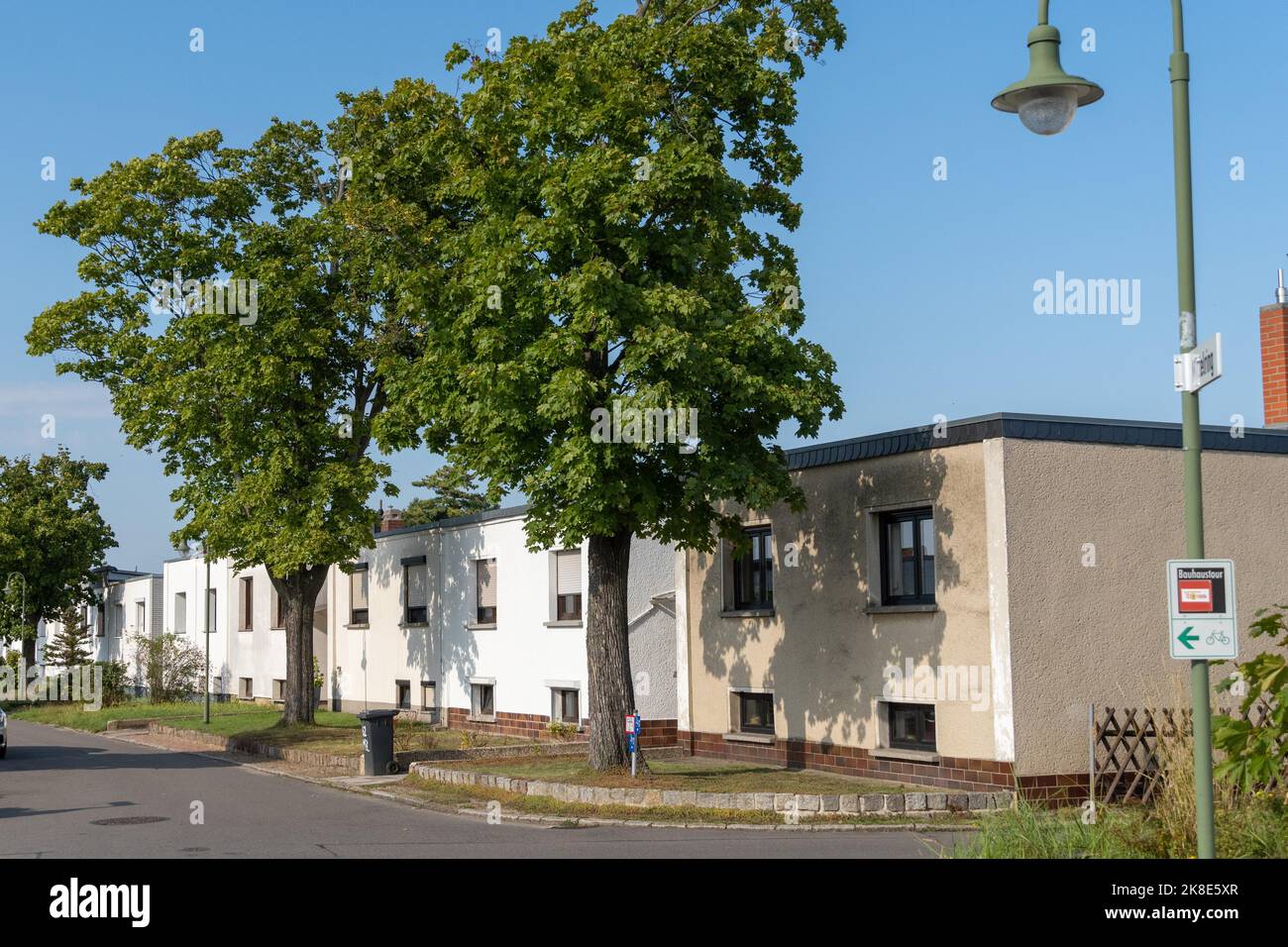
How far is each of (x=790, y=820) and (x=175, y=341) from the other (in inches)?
800

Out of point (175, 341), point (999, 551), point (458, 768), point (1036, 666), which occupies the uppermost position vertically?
point (175, 341)

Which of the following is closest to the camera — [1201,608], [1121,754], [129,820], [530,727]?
[1201,608]

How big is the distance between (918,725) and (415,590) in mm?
17935

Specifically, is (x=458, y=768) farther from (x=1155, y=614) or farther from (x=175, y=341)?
(x=175, y=341)

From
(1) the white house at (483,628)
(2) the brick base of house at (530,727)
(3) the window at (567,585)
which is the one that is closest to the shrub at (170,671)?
(1) the white house at (483,628)

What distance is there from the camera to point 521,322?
761 inches

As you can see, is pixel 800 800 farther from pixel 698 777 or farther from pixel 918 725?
pixel 698 777

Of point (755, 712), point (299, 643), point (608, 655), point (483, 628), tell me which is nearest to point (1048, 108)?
Result: point (608, 655)

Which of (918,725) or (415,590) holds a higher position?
(415,590)

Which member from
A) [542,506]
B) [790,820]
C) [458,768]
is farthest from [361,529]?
[790,820]

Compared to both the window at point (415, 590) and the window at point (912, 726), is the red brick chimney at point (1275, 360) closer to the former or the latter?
the window at point (912, 726)

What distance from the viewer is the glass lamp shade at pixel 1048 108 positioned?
9.86 m

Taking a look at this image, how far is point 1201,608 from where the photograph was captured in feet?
30.7

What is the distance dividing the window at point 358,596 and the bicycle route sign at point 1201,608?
3009 centimetres
